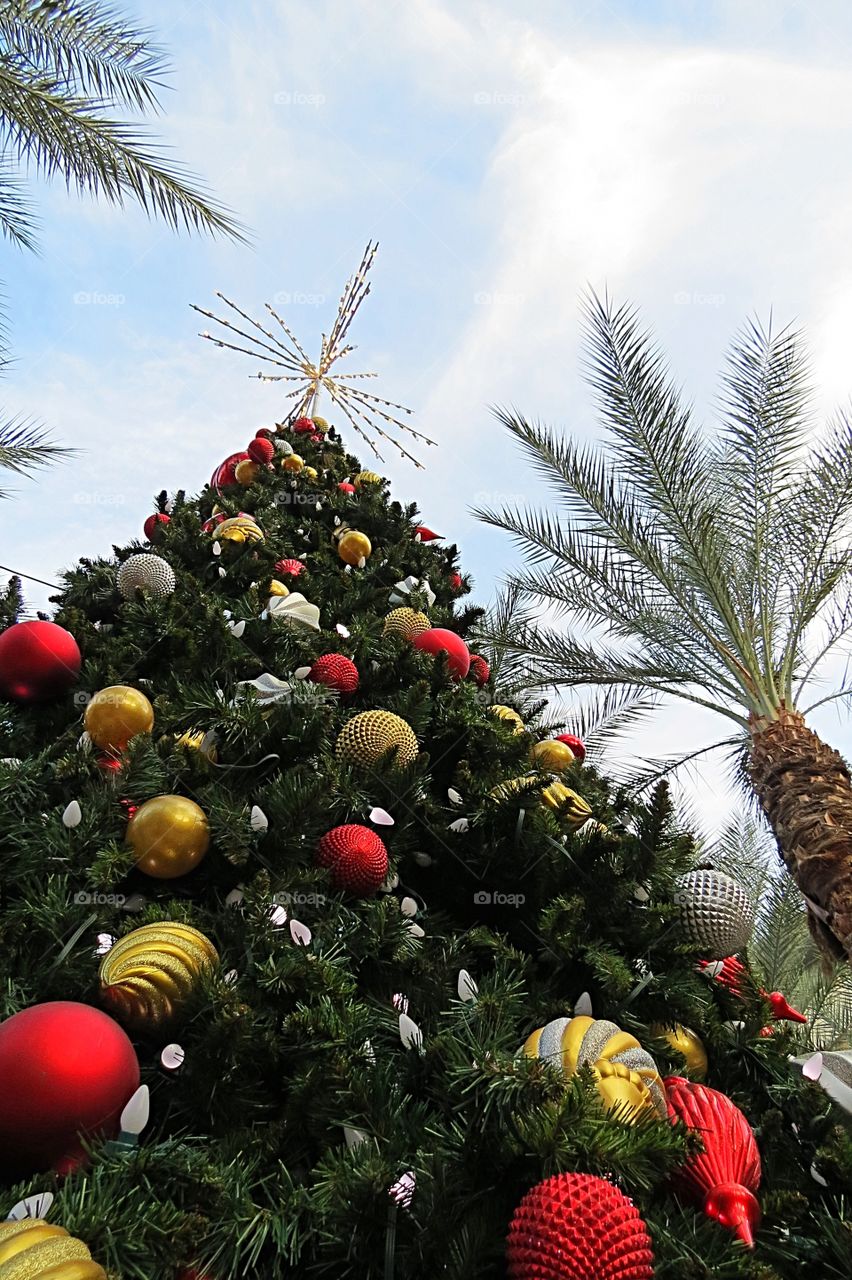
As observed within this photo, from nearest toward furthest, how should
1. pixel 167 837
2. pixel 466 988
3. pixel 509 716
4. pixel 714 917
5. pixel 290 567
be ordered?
pixel 466 988 < pixel 167 837 < pixel 714 917 < pixel 509 716 < pixel 290 567

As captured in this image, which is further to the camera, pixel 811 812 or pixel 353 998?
pixel 811 812

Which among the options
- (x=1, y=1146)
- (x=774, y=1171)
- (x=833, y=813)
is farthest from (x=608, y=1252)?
(x=833, y=813)

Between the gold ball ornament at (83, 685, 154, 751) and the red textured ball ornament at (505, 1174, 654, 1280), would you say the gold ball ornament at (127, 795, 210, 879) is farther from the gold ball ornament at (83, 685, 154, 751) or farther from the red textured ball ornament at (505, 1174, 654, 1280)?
the red textured ball ornament at (505, 1174, 654, 1280)

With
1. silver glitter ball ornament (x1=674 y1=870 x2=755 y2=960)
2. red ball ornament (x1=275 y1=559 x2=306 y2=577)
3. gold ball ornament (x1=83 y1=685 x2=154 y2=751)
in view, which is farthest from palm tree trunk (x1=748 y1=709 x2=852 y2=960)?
gold ball ornament (x1=83 y1=685 x2=154 y2=751)

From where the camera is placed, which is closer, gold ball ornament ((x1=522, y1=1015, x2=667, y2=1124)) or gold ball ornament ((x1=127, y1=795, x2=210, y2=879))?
gold ball ornament ((x1=522, y1=1015, x2=667, y2=1124))

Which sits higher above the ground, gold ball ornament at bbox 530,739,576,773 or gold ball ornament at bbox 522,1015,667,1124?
gold ball ornament at bbox 530,739,576,773

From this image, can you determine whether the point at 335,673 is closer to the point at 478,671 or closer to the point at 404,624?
the point at 404,624

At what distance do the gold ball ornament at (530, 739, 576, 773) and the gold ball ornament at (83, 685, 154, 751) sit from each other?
1.20 meters

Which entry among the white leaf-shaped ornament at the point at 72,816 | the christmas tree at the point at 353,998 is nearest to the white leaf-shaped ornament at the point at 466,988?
the christmas tree at the point at 353,998

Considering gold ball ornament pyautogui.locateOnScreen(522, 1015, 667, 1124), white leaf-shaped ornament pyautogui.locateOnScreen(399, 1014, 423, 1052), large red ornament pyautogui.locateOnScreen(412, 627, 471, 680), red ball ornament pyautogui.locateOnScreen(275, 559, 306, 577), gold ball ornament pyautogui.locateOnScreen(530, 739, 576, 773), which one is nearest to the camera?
gold ball ornament pyautogui.locateOnScreen(522, 1015, 667, 1124)

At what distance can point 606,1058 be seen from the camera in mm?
1266

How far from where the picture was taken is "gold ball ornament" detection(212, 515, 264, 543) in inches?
133

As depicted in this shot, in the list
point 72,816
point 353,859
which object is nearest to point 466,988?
point 353,859

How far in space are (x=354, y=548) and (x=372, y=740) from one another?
72.7 inches
